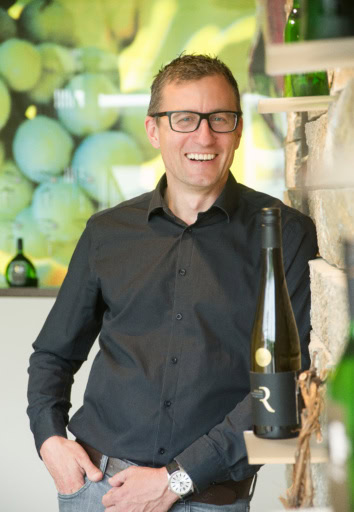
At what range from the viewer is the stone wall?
0.68 meters

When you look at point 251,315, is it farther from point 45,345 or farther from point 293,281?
point 45,345

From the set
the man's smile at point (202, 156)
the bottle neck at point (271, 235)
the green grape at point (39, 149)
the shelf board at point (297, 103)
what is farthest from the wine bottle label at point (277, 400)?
the green grape at point (39, 149)

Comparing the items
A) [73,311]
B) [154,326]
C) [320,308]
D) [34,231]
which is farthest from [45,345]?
[34,231]

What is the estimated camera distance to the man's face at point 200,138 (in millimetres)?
1534

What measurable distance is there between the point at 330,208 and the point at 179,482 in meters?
0.60

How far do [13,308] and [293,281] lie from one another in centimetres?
182

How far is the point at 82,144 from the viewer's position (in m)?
3.68

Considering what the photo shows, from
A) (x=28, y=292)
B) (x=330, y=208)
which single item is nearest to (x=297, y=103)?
(x=330, y=208)

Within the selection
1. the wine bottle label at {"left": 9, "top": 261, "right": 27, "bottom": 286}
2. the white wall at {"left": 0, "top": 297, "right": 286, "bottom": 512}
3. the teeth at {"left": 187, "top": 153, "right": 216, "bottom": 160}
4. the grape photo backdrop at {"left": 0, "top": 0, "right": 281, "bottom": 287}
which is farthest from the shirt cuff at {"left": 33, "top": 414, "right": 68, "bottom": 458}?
the grape photo backdrop at {"left": 0, "top": 0, "right": 281, "bottom": 287}

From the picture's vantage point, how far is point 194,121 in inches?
60.8

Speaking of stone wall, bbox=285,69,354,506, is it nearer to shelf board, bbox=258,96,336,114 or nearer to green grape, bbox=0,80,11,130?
shelf board, bbox=258,96,336,114

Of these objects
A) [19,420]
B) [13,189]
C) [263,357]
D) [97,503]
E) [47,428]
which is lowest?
[19,420]

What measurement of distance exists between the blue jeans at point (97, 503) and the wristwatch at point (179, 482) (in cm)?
6

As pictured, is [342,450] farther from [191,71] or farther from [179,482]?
[191,71]
